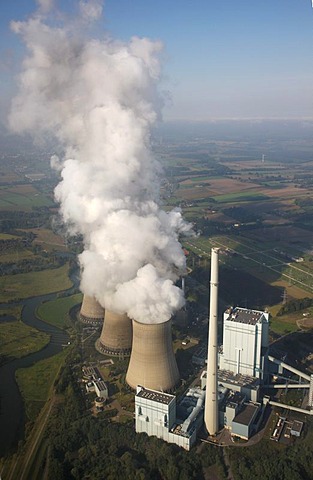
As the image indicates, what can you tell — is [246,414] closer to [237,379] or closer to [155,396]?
[237,379]

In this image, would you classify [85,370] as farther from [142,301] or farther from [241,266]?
[241,266]

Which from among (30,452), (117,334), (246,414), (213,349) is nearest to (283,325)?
(246,414)

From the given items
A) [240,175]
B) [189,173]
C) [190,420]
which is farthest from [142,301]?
[240,175]

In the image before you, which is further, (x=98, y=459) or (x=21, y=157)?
(x=21, y=157)

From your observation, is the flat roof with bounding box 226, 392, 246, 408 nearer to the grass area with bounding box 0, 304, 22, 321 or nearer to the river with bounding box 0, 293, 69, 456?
the river with bounding box 0, 293, 69, 456

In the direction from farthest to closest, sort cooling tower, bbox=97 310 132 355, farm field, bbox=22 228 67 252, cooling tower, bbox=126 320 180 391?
farm field, bbox=22 228 67 252 → cooling tower, bbox=97 310 132 355 → cooling tower, bbox=126 320 180 391

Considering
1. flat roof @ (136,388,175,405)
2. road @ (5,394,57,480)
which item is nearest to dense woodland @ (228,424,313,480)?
flat roof @ (136,388,175,405)
